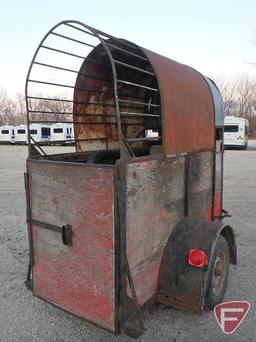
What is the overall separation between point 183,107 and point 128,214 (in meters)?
1.28

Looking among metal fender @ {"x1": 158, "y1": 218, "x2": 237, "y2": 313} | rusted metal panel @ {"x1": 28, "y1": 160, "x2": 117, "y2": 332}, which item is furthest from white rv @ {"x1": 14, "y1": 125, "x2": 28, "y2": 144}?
metal fender @ {"x1": 158, "y1": 218, "x2": 237, "y2": 313}

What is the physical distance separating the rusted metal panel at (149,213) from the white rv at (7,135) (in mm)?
40494

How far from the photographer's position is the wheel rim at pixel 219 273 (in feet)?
11.0

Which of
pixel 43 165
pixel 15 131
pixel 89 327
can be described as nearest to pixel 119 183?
pixel 43 165

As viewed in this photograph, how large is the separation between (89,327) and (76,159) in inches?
69.8

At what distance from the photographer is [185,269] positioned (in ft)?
9.73

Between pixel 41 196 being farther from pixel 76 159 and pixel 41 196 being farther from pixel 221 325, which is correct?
pixel 221 325

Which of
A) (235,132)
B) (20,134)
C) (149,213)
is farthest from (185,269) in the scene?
(20,134)

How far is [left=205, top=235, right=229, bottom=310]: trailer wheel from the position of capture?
308 centimetres

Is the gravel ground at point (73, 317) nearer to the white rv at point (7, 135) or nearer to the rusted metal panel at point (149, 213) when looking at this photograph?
the rusted metal panel at point (149, 213)

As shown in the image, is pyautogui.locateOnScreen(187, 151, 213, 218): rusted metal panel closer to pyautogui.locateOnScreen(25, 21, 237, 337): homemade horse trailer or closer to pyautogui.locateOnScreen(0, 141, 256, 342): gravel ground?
pyautogui.locateOnScreen(25, 21, 237, 337): homemade horse trailer

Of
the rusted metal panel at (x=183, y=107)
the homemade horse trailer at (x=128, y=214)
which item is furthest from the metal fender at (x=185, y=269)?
the rusted metal panel at (x=183, y=107)

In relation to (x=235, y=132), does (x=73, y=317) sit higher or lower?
lower

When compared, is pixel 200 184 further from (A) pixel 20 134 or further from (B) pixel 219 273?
(A) pixel 20 134
